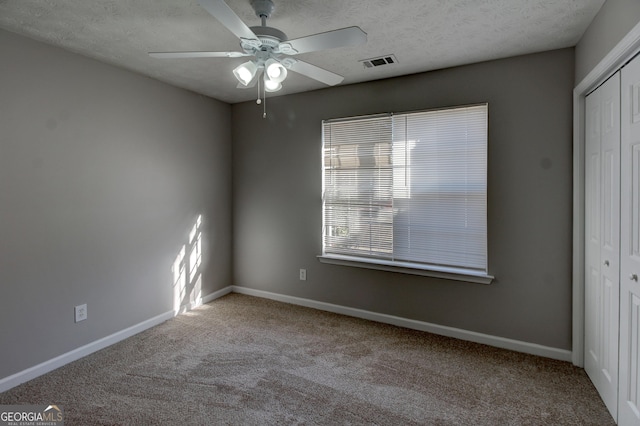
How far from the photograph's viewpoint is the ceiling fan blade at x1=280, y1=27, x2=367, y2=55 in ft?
5.44

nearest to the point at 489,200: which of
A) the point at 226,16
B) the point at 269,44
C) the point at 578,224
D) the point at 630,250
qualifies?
the point at 578,224

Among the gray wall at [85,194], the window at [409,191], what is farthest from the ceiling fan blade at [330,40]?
the gray wall at [85,194]

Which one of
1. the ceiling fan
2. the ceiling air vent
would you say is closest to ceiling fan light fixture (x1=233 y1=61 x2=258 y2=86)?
the ceiling fan

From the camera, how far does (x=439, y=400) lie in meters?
2.27

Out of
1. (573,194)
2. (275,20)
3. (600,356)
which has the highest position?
(275,20)

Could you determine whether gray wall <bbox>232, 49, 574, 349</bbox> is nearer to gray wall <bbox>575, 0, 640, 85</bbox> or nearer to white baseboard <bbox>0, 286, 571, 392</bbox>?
white baseboard <bbox>0, 286, 571, 392</bbox>

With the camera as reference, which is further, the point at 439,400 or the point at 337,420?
the point at 439,400

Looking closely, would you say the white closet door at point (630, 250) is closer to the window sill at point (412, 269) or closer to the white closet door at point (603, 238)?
the white closet door at point (603, 238)

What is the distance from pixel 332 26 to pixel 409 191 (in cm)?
168

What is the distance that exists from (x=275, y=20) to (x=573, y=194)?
8.32 ft

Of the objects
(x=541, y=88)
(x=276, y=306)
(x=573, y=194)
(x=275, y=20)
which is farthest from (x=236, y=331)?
(x=541, y=88)

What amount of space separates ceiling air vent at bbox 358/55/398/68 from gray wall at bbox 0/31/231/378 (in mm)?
2019

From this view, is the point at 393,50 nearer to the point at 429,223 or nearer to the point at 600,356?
the point at 429,223

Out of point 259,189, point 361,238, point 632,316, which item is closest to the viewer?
point 632,316
